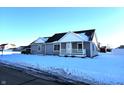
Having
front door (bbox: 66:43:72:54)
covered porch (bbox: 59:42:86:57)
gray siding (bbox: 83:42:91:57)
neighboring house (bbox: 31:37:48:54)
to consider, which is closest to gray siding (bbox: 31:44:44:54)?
neighboring house (bbox: 31:37:48:54)

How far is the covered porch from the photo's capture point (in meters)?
15.7

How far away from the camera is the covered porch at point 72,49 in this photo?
15723 mm

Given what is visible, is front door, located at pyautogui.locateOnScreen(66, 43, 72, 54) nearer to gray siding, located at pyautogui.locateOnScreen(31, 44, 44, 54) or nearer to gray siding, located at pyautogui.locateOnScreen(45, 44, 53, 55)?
gray siding, located at pyautogui.locateOnScreen(45, 44, 53, 55)

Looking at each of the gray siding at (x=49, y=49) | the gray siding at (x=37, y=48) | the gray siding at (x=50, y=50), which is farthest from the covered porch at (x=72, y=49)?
the gray siding at (x=37, y=48)

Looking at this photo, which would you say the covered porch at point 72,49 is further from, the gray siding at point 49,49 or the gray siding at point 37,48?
the gray siding at point 37,48

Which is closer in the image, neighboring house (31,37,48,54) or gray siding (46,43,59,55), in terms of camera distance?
gray siding (46,43,59,55)

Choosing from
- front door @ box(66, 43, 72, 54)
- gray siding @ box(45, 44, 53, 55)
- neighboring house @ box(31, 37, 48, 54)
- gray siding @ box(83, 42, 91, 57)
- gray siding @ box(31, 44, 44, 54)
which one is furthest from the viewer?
gray siding @ box(31, 44, 44, 54)

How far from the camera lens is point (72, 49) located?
650 inches
